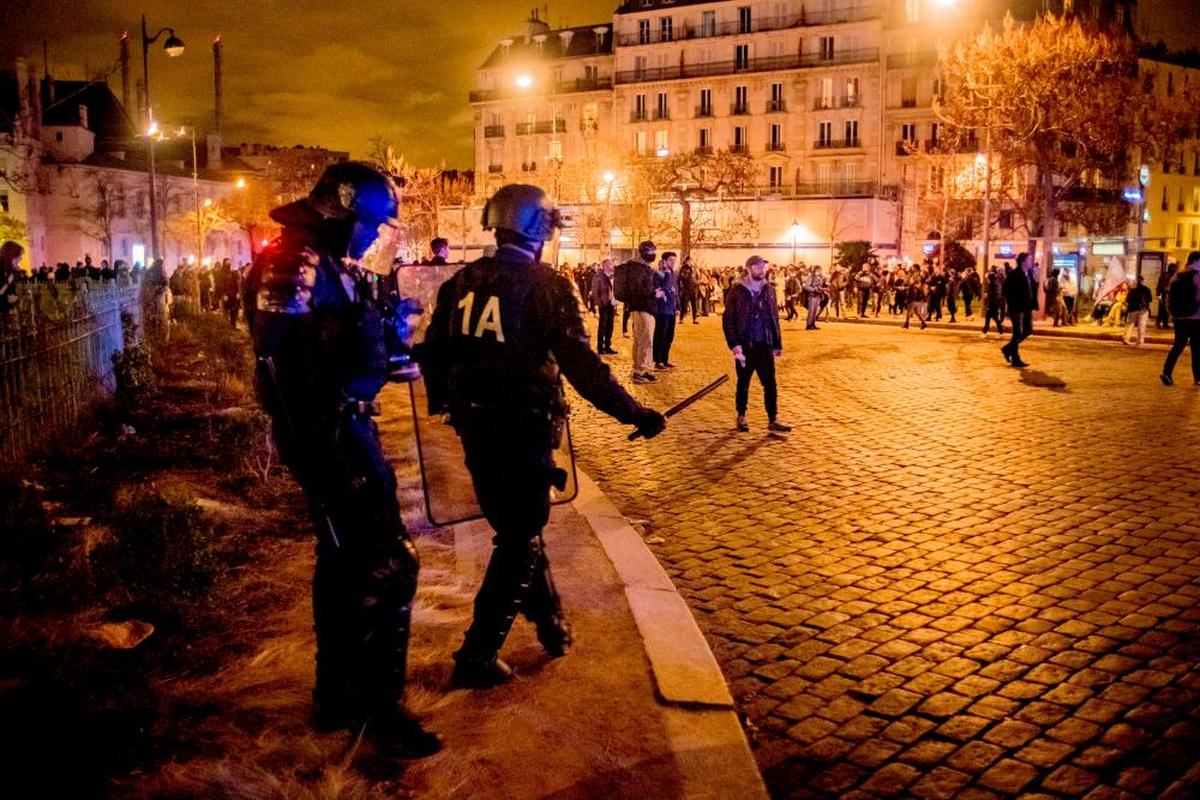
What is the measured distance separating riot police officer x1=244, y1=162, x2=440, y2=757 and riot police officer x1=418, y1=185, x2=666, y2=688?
1.55 ft

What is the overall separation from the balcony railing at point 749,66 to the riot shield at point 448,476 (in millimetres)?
64161

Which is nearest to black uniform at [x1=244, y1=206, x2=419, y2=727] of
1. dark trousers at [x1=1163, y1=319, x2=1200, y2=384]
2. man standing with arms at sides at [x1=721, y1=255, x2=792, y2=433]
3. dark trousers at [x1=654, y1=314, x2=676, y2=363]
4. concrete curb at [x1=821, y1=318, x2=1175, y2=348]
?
man standing with arms at sides at [x1=721, y1=255, x2=792, y2=433]

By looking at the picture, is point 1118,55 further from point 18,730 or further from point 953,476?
point 18,730

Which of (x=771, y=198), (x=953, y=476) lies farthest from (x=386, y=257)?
(x=771, y=198)

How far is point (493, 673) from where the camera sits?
13.4 ft

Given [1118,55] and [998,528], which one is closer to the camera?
[998,528]

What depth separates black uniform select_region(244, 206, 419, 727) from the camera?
3299 mm

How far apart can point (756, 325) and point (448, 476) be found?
→ 4.08 meters

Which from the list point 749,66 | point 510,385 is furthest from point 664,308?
point 749,66

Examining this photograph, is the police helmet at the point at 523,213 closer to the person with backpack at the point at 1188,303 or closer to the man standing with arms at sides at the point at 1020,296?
the person with backpack at the point at 1188,303

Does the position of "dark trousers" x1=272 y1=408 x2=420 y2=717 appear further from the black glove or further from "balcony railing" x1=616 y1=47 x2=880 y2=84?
"balcony railing" x1=616 y1=47 x2=880 y2=84

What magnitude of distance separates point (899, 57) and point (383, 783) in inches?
2750

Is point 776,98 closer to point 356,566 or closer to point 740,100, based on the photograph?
point 740,100

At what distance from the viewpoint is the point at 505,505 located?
4012mm
